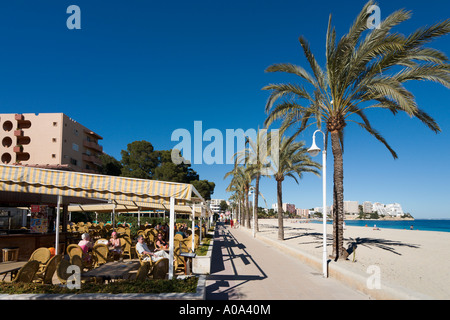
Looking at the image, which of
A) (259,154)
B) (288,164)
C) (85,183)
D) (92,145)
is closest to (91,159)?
(92,145)

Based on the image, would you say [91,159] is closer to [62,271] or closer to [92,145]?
[92,145]

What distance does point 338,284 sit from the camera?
8.32m

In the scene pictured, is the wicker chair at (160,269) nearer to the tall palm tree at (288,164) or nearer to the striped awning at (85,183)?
the striped awning at (85,183)

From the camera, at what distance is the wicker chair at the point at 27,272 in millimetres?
5922

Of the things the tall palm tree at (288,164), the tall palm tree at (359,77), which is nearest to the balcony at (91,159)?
the tall palm tree at (288,164)

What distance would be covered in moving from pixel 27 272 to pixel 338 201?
32.9 feet

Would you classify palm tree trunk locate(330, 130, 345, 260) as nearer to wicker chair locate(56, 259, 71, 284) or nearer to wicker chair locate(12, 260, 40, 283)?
wicker chair locate(56, 259, 71, 284)

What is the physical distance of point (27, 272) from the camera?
19.8 feet

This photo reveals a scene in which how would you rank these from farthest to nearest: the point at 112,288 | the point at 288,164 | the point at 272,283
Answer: the point at 288,164, the point at 272,283, the point at 112,288

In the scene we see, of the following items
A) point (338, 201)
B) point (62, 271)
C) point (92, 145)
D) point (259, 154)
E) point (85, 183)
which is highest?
point (92, 145)

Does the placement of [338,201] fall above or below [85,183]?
below

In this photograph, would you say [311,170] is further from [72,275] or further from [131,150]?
[131,150]

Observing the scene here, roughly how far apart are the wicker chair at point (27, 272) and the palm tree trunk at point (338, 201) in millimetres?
9613

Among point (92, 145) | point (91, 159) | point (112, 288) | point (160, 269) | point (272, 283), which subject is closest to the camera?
point (112, 288)
